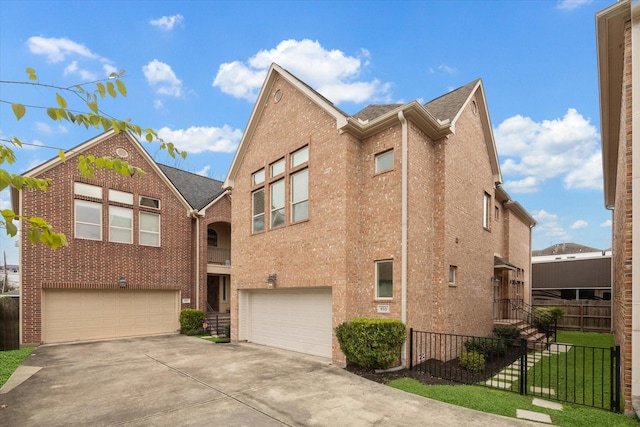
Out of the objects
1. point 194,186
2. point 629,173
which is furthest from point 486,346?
point 194,186

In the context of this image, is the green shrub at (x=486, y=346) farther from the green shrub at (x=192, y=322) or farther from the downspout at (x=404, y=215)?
the green shrub at (x=192, y=322)

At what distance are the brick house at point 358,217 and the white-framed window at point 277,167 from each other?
4 cm

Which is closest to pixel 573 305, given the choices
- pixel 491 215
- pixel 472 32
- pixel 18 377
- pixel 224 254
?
pixel 491 215

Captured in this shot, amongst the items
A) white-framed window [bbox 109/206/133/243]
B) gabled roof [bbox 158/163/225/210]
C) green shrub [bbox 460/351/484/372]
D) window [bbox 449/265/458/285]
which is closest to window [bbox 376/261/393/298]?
window [bbox 449/265/458/285]

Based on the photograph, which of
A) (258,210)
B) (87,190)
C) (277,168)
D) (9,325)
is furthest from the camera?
(87,190)

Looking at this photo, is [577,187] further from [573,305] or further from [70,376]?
[70,376]

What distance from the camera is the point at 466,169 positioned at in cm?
1193

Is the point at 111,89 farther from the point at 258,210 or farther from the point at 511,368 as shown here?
the point at 258,210

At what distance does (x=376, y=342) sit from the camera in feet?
27.7

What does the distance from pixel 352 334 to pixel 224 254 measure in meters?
14.0

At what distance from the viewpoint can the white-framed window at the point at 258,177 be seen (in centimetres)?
1325

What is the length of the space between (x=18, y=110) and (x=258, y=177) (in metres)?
11.2

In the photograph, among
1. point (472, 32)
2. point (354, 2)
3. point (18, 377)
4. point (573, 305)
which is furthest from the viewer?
point (573, 305)

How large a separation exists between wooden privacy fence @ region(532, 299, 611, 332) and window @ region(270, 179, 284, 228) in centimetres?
1552
